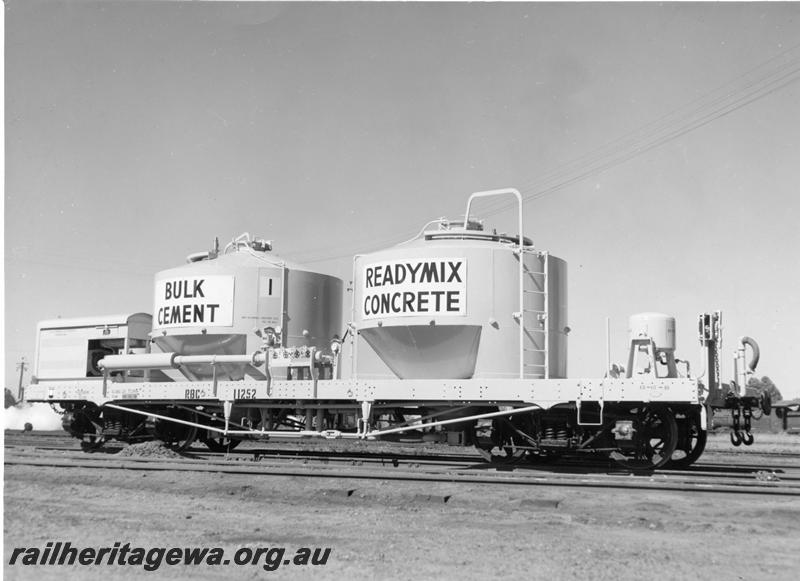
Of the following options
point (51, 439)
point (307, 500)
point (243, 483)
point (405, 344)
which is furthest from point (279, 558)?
point (51, 439)

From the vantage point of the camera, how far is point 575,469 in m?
13.5

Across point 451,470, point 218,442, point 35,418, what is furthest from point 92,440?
point 35,418

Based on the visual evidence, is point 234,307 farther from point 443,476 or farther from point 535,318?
point 443,476

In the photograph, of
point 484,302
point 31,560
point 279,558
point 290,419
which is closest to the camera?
point 279,558

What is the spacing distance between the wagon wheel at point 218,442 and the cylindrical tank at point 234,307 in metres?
1.56

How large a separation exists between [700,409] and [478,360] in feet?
12.1

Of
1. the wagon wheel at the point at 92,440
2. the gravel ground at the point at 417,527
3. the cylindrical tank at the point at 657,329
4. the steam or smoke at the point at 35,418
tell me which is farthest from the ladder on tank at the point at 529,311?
the steam or smoke at the point at 35,418

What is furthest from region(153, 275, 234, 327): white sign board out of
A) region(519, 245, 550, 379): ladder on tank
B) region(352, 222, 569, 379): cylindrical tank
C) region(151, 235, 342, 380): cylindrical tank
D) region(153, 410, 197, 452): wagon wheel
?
region(519, 245, 550, 379): ladder on tank

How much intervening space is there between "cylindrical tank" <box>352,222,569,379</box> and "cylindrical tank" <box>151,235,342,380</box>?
3.02 meters

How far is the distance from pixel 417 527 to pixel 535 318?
6531 mm

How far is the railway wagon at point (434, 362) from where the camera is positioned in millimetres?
13102

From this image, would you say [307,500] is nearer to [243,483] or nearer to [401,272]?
[243,483]

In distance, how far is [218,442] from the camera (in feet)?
60.6

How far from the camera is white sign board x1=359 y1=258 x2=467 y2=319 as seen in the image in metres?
13.9
